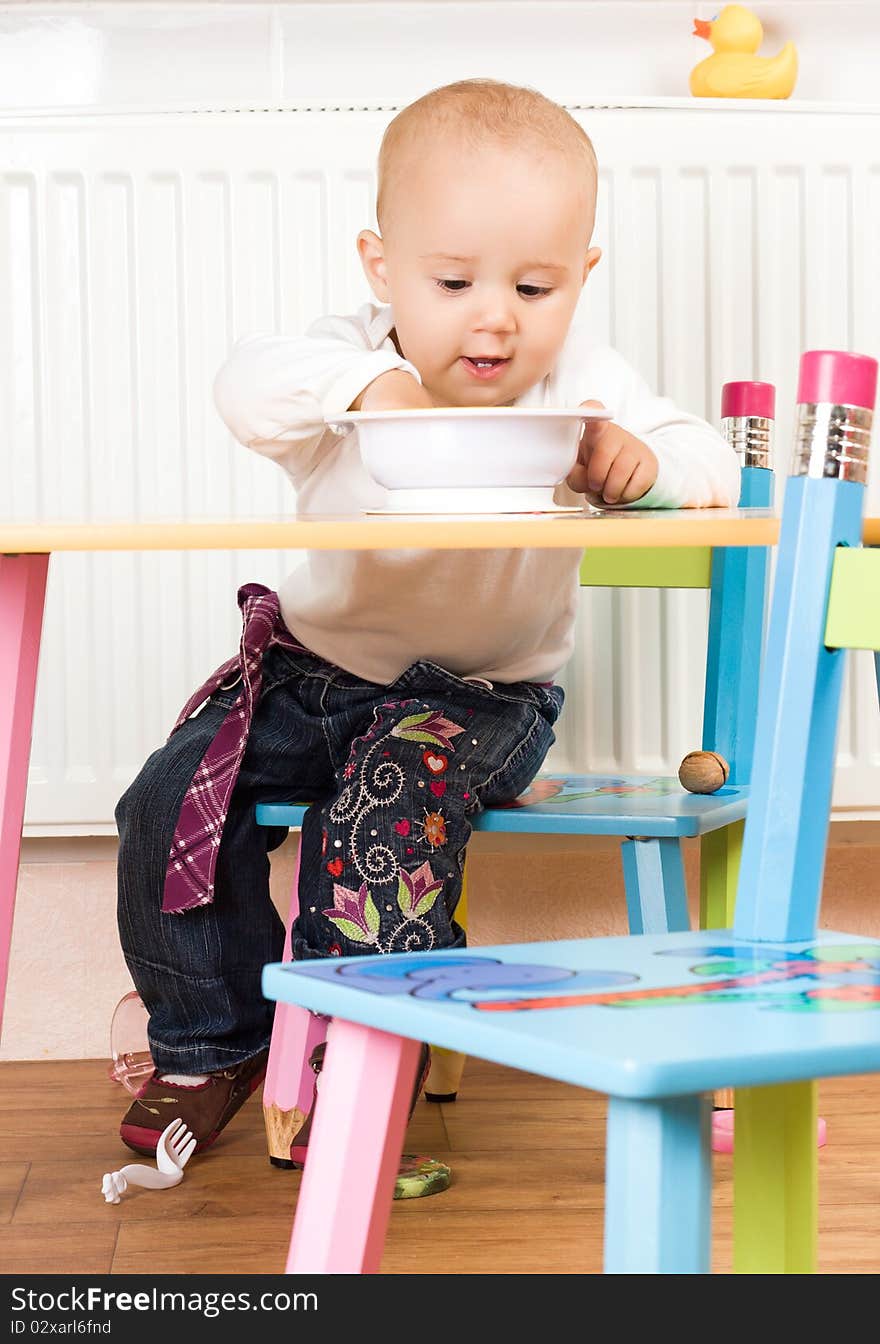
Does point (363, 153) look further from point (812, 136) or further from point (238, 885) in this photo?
point (238, 885)

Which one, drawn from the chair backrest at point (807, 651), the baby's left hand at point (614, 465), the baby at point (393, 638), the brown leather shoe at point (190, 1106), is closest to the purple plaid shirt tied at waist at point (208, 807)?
the baby at point (393, 638)

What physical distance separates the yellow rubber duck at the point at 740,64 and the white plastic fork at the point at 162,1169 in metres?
1.11

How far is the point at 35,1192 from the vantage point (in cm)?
124

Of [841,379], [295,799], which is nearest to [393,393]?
[841,379]

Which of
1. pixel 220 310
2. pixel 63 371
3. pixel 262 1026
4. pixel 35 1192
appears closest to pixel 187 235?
pixel 220 310

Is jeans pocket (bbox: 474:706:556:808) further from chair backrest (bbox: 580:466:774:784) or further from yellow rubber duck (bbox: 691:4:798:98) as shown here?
yellow rubber duck (bbox: 691:4:798:98)

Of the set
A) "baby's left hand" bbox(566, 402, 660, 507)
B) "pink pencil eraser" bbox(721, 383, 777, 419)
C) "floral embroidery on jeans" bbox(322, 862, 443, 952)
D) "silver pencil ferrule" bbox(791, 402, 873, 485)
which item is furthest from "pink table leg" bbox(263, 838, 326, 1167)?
"silver pencil ferrule" bbox(791, 402, 873, 485)

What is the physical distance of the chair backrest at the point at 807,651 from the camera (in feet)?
2.18

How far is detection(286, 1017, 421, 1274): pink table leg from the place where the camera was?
0.59 metres

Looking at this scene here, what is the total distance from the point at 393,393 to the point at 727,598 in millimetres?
500

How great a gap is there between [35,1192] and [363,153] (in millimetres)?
998

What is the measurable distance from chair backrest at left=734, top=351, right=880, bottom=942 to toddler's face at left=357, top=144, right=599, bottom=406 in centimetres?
45

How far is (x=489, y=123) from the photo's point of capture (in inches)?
43.4

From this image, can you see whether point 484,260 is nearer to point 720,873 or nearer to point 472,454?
point 472,454
